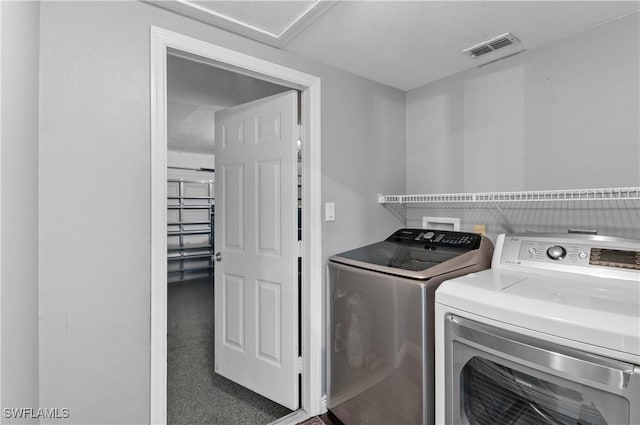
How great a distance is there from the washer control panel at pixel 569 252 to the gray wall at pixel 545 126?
0.26 metres

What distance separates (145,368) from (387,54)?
6.79 feet

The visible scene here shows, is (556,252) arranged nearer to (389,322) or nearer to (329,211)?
(389,322)

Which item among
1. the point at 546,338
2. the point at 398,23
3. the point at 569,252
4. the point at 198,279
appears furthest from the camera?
the point at 198,279

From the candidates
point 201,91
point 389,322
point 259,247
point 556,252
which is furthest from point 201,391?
point 201,91

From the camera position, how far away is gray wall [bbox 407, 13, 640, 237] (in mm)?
1534

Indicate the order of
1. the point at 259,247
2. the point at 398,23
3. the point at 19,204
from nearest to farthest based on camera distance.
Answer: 1. the point at 19,204
2. the point at 398,23
3. the point at 259,247

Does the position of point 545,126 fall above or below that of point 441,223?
above

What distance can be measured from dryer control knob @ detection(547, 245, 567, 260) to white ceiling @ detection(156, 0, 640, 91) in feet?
3.61

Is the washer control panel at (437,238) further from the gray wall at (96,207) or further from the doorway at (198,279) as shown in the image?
the gray wall at (96,207)

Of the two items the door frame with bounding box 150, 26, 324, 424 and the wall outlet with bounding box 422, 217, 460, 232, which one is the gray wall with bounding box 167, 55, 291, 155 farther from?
the wall outlet with bounding box 422, 217, 460, 232

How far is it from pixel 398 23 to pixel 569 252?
4.42ft

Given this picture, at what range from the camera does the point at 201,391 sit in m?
2.21

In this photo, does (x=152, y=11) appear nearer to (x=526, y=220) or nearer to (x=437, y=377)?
(x=437, y=377)

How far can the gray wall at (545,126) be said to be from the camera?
5.03ft
